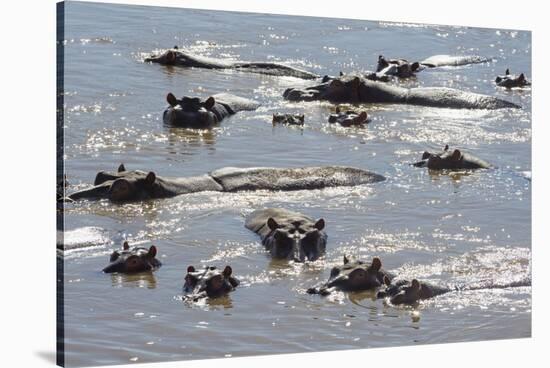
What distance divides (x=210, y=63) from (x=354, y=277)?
201 centimetres

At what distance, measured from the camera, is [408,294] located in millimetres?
9797

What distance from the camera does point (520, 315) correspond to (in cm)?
1038

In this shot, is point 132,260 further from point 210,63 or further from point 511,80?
point 511,80

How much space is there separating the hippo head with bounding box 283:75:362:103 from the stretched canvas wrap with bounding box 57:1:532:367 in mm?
14

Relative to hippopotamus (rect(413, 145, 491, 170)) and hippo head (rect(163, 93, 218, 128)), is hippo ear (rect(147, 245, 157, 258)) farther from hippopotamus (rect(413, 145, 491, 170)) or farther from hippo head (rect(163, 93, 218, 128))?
hippopotamus (rect(413, 145, 491, 170))

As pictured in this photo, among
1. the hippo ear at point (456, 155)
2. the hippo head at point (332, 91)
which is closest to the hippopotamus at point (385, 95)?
the hippo head at point (332, 91)

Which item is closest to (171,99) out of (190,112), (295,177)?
(190,112)

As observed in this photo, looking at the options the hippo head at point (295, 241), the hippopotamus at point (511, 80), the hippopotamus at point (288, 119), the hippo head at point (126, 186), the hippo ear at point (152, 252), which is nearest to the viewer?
the hippo ear at point (152, 252)

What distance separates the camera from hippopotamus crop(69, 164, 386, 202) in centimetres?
951

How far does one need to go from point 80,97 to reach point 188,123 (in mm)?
1118

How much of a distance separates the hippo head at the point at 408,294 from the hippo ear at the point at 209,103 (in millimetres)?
1983

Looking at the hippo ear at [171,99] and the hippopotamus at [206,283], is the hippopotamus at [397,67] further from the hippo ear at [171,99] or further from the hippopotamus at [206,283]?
the hippopotamus at [206,283]

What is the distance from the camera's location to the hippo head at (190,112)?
997cm

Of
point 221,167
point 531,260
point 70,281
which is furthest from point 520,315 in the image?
point 70,281
